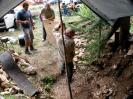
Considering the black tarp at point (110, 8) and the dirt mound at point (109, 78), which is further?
the dirt mound at point (109, 78)

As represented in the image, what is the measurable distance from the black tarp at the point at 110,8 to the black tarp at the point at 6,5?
1.34 m

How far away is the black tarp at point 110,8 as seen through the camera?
5848 millimetres

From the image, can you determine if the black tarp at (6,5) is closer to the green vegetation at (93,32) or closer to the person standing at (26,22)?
the green vegetation at (93,32)

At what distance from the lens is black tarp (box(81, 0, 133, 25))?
230 inches

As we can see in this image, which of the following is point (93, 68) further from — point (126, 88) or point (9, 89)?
point (9, 89)

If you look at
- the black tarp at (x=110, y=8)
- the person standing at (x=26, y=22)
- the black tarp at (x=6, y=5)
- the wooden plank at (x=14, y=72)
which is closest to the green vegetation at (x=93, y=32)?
the person standing at (x=26, y=22)

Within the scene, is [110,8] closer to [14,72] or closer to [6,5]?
[6,5]

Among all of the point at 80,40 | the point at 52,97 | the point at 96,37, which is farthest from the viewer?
the point at 80,40

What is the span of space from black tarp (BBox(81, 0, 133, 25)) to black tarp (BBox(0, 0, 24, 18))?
1.34m

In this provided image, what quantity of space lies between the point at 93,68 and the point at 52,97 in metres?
2.17

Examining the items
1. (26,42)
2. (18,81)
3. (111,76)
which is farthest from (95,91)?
(26,42)

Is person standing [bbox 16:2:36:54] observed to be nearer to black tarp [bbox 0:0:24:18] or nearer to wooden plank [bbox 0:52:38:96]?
wooden plank [bbox 0:52:38:96]

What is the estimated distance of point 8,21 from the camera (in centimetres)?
1518

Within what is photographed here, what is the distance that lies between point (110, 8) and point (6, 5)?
7.18ft
